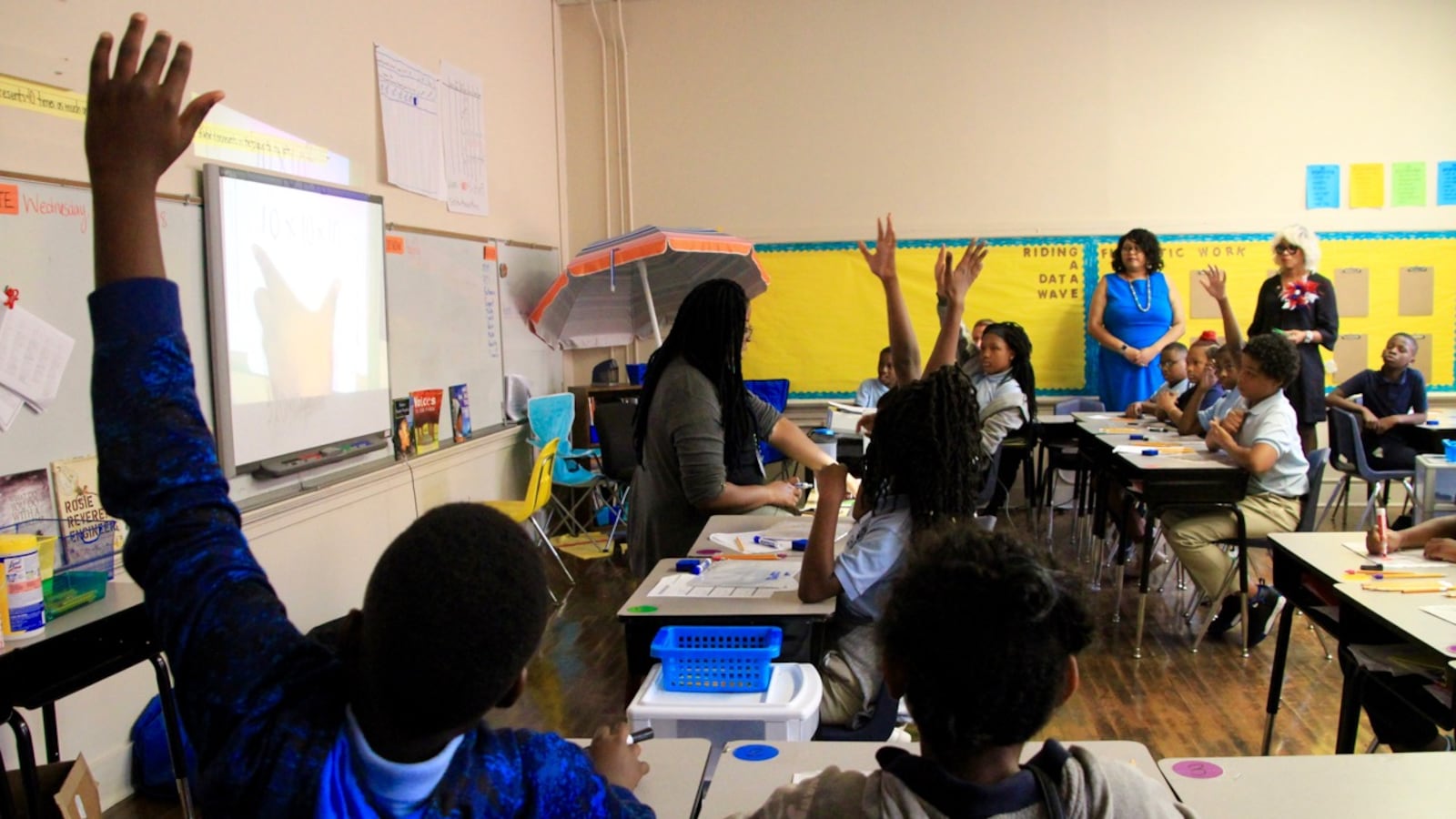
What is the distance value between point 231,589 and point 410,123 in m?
4.63

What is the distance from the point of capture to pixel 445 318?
5352mm

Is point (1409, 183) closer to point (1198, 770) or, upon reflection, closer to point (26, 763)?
point (1198, 770)

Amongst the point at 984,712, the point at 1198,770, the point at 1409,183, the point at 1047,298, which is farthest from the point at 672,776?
the point at 1409,183

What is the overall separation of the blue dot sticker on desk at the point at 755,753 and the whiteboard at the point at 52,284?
1.94m

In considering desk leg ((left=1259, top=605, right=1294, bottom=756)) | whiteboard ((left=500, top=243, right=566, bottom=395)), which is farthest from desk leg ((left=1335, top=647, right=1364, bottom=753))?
whiteboard ((left=500, top=243, right=566, bottom=395))

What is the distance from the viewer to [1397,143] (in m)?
6.95

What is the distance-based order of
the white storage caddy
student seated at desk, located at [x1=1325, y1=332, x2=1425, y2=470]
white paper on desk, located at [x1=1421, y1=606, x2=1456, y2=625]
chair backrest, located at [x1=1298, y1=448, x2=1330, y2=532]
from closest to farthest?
the white storage caddy
white paper on desk, located at [x1=1421, y1=606, x2=1456, y2=625]
chair backrest, located at [x1=1298, y1=448, x2=1330, y2=532]
student seated at desk, located at [x1=1325, y1=332, x2=1425, y2=470]

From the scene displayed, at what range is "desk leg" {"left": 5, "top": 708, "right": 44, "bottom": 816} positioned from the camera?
80.4 inches

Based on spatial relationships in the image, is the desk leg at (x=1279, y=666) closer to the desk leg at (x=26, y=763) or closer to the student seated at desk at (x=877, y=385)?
the desk leg at (x=26, y=763)

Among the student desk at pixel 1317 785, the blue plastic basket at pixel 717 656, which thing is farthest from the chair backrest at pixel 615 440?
the student desk at pixel 1317 785

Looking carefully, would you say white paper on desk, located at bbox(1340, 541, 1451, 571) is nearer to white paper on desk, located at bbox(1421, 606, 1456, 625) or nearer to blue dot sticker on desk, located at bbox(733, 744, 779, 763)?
white paper on desk, located at bbox(1421, 606, 1456, 625)

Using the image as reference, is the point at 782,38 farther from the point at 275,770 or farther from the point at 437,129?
the point at 275,770

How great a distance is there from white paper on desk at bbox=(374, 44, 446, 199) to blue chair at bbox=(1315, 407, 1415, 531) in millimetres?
5187

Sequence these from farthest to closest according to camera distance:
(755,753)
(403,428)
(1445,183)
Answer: (1445,183) < (403,428) < (755,753)
